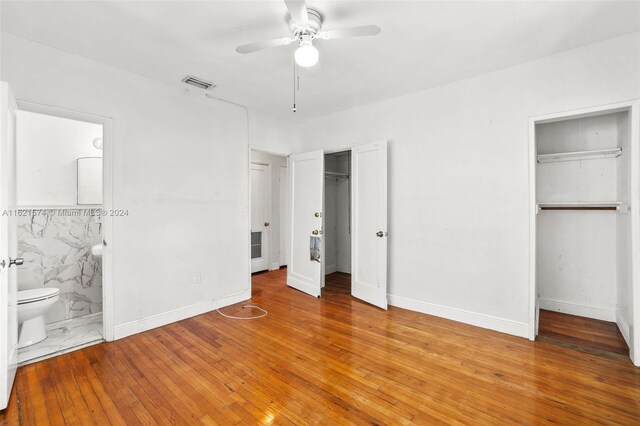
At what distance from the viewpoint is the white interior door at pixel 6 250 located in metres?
1.88

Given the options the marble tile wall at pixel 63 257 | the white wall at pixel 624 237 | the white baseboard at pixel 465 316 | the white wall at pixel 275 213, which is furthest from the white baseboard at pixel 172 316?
the white wall at pixel 624 237

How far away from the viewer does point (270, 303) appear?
3975mm

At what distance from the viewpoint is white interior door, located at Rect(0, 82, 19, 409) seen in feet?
6.18

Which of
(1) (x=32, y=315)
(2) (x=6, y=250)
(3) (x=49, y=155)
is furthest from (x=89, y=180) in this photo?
(2) (x=6, y=250)

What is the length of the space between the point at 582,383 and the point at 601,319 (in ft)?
5.54

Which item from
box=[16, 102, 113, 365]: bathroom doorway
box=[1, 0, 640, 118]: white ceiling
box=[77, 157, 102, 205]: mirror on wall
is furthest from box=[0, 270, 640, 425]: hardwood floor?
box=[1, 0, 640, 118]: white ceiling

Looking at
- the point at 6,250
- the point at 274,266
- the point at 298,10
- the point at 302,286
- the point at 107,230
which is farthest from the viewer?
the point at 274,266

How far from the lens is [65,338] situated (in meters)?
2.89

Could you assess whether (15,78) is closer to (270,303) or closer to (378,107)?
(270,303)

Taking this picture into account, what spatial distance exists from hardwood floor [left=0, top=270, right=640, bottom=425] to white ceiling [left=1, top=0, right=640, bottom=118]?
2.77 meters

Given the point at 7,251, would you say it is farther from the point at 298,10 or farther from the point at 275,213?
the point at 275,213

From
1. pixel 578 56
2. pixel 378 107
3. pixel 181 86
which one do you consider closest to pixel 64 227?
pixel 181 86

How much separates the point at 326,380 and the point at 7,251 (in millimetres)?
2421

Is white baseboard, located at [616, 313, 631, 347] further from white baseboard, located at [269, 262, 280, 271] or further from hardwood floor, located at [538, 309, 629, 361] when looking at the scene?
white baseboard, located at [269, 262, 280, 271]
